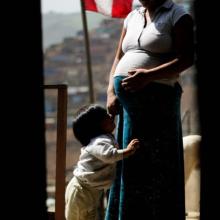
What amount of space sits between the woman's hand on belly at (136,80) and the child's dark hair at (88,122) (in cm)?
44

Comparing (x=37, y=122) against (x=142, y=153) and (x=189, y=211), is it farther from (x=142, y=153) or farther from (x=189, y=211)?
(x=189, y=211)

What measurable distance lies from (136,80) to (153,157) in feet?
1.29

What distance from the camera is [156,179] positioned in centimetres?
313

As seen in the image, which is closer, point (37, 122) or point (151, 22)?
point (37, 122)

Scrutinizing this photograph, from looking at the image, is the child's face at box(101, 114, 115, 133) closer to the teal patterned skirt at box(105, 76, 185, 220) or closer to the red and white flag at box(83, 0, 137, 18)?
the teal patterned skirt at box(105, 76, 185, 220)

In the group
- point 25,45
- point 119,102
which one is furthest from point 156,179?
point 25,45

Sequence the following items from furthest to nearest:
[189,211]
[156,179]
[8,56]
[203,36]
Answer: [189,211]
[156,179]
[203,36]
[8,56]

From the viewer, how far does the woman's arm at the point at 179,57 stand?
9.79 ft

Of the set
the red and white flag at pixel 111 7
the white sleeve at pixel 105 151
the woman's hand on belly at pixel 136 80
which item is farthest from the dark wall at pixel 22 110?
the red and white flag at pixel 111 7

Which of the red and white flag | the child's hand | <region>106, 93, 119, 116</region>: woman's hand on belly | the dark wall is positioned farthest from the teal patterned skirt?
the red and white flag

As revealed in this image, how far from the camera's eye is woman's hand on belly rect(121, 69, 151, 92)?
3041 mm

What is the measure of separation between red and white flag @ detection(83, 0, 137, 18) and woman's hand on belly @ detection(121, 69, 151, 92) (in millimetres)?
1874

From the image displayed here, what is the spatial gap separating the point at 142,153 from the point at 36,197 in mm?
972

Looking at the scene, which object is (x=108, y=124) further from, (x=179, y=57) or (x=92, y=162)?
(x=179, y=57)
